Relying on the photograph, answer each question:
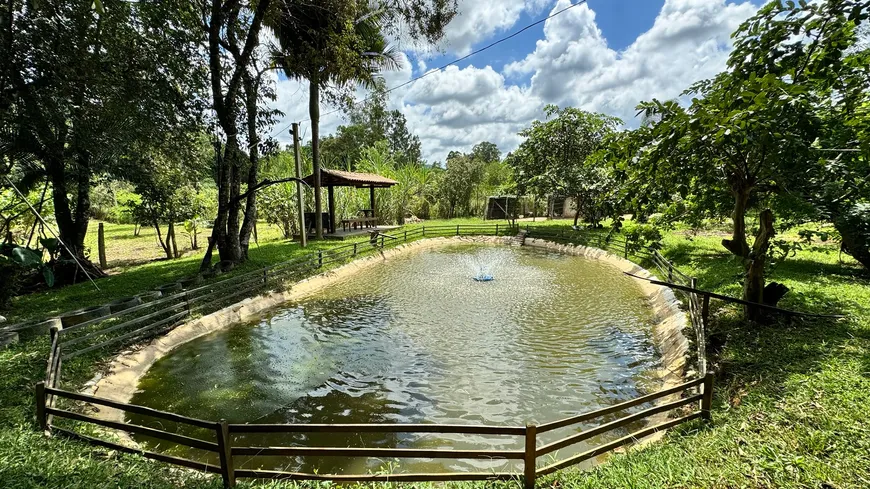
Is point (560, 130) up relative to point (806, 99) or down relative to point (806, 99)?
up

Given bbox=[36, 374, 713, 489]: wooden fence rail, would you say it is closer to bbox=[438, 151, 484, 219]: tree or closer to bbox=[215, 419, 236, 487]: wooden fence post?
bbox=[215, 419, 236, 487]: wooden fence post

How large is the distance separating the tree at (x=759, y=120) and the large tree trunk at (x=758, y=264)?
1 centimetres

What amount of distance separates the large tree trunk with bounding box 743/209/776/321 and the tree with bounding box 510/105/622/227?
13.0 metres

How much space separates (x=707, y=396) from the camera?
406 cm

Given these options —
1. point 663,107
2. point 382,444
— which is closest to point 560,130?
point 663,107

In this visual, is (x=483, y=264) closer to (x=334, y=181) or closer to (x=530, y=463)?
(x=334, y=181)

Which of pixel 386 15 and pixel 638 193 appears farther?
pixel 386 15

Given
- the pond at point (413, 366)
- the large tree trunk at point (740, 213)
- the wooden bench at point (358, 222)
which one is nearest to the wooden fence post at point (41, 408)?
the pond at point (413, 366)

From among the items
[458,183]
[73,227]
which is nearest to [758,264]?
[73,227]

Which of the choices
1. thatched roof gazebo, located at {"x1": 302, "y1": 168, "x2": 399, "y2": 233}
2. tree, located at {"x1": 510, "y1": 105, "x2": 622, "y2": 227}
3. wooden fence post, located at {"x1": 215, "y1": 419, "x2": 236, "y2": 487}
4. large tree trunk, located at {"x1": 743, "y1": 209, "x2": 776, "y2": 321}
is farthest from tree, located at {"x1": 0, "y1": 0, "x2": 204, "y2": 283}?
tree, located at {"x1": 510, "y1": 105, "x2": 622, "y2": 227}

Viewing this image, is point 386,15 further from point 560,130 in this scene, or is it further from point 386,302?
point 560,130

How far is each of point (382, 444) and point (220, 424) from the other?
6.06 ft

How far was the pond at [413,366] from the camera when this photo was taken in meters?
4.82

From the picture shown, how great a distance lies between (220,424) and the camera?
10.7ft
